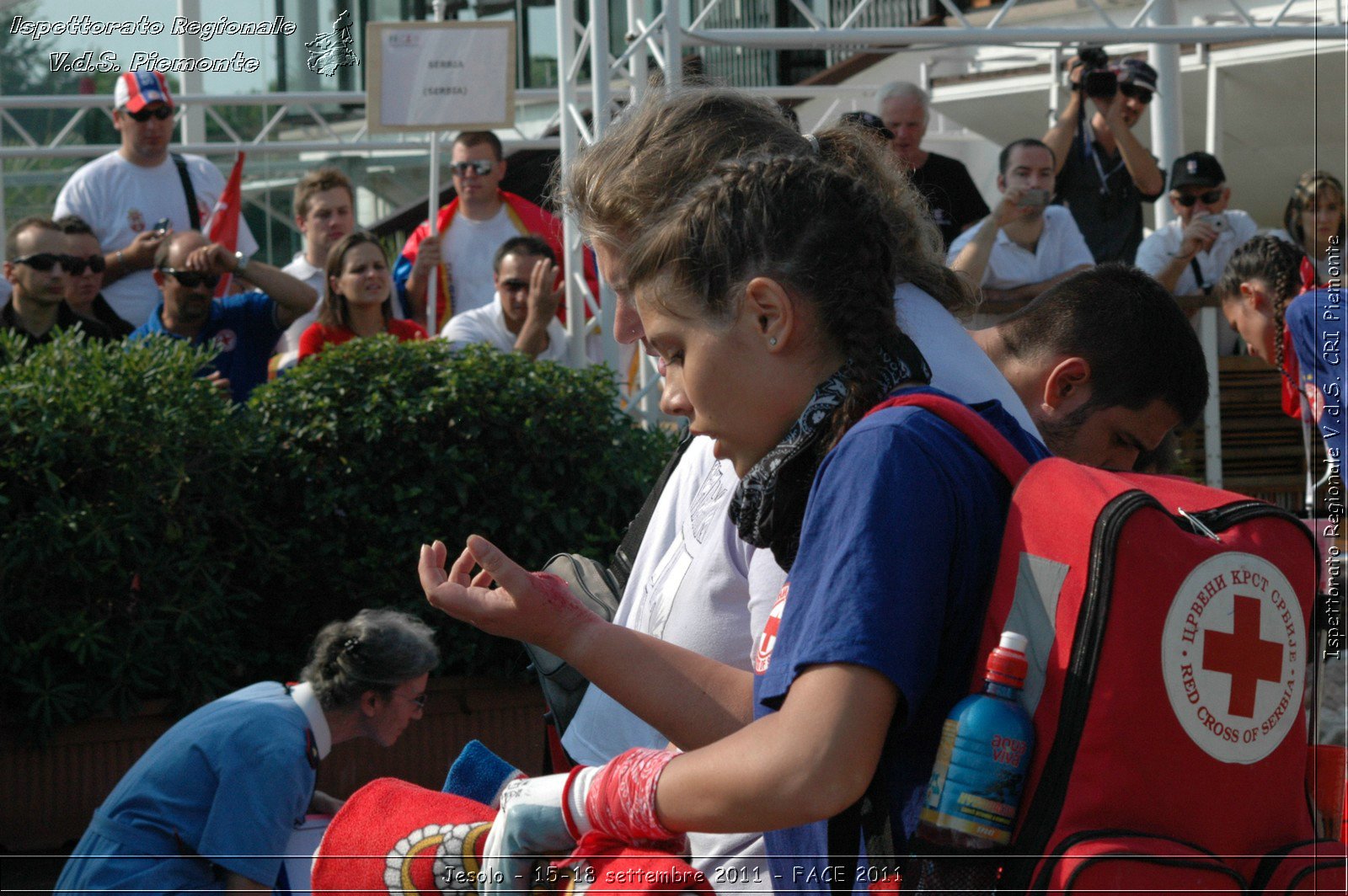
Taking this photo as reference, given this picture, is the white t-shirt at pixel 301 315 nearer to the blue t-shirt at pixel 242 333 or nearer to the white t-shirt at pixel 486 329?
the blue t-shirt at pixel 242 333

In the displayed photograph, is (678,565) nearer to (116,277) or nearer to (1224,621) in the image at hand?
(1224,621)

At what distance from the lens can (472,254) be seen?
7.00 metres

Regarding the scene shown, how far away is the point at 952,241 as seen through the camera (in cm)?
677

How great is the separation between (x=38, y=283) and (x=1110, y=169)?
17.3 ft

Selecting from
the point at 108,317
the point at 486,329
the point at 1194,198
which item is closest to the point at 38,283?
the point at 108,317

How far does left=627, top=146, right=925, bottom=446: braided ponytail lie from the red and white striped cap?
5.45 meters

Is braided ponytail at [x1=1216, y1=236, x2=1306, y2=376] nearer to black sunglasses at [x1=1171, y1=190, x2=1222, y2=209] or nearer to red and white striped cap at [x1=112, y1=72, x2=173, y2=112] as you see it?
black sunglasses at [x1=1171, y1=190, x2=1222, y2=209]

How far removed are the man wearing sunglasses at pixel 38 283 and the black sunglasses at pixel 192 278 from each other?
0.41 m

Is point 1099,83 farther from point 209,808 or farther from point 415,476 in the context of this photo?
point 209,808

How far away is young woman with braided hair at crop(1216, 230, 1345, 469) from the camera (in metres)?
4.08

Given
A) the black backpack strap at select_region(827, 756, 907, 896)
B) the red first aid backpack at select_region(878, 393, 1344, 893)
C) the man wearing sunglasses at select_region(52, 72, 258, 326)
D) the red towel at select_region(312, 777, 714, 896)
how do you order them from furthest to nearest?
the man wearing sunglasses at select_region(52, 72, 258, 326), the red towel at select_region(312, 777, 714, 896), the black backpack strap at select_region(827, 756, 907, 896), the red first aid backpack at select_region(878, 393, 1344, 893)

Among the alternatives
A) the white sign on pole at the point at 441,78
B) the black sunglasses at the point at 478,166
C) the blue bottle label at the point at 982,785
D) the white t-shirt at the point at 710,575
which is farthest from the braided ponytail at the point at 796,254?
the black sunglasses at the point at 478,166

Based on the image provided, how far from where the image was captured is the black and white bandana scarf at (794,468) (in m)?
1.48

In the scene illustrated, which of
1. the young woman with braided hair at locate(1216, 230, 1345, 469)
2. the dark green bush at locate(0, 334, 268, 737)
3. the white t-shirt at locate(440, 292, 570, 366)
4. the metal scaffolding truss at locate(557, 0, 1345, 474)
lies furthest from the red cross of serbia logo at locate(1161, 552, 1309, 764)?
the white t-shirt at locate(440, 292, 570, 366)
